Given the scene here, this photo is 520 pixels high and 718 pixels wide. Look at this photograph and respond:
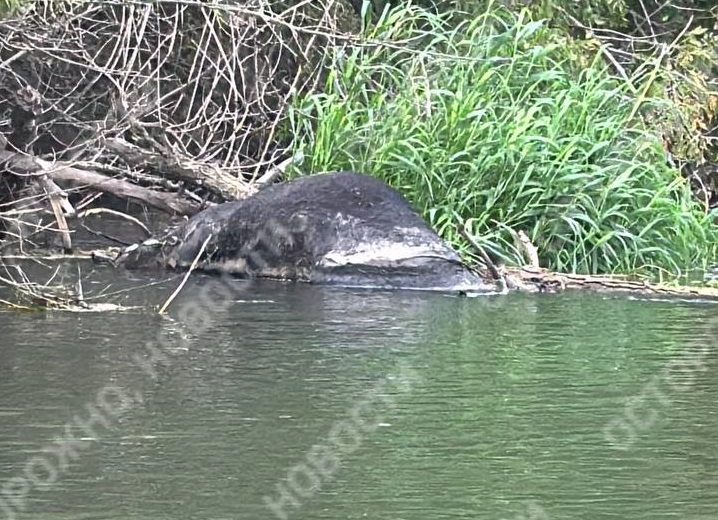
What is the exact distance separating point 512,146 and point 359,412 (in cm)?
501

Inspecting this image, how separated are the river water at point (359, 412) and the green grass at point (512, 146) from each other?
1754 millimetres

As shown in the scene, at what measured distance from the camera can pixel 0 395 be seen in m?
5.54

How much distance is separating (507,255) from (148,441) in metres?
5.12

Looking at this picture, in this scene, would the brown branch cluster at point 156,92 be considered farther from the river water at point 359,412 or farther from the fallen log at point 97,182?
the river water at point 359,412

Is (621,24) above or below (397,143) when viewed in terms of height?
above

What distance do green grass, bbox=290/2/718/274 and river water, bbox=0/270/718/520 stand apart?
1.75 m

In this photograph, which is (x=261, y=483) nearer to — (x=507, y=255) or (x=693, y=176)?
(x=507, y=255)

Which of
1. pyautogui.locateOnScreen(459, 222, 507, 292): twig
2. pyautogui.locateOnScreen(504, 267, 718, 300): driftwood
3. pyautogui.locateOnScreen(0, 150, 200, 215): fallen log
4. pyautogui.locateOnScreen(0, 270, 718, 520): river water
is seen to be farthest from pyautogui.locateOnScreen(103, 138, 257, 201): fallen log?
pyautogui.locateOnScreen(0, 270, 718, 520): river water

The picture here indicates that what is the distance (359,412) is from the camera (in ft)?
17.5

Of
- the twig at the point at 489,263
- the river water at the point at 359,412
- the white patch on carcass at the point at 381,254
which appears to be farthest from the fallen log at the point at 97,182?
the river water at the point at 359,412

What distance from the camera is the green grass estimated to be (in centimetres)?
990

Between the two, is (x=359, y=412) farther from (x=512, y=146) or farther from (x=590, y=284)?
(x=512, y=146)

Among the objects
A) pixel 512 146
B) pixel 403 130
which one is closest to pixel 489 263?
pixel 512 146

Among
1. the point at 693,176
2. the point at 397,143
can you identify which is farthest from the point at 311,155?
the point at 693,176
